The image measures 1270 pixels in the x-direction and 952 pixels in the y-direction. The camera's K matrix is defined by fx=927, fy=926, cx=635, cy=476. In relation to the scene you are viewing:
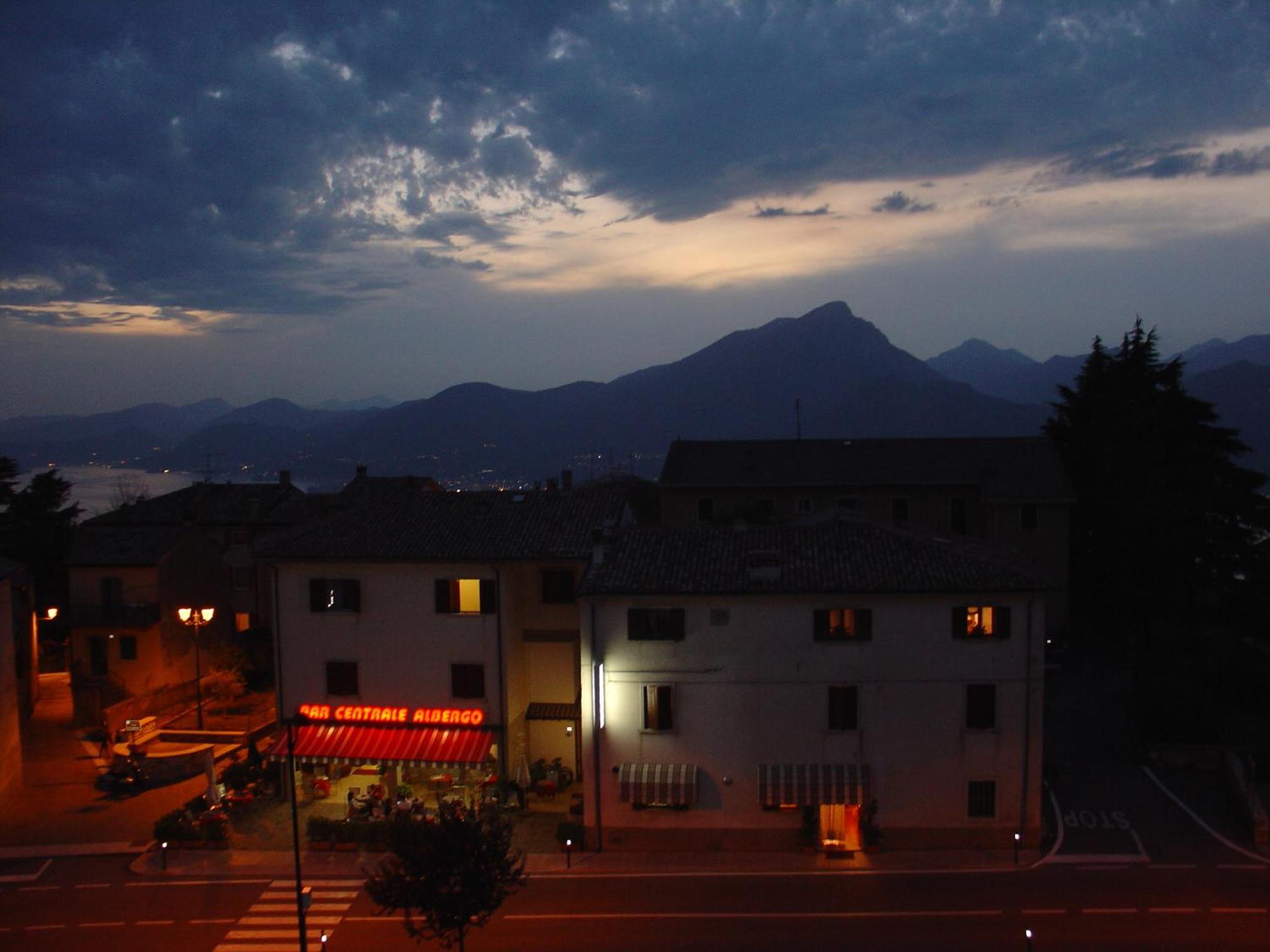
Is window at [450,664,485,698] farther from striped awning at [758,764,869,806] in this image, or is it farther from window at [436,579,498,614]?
striped awning at [758,764,869,806]

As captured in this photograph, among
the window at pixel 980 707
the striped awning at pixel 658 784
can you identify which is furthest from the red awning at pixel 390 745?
the window at pixel 980 707

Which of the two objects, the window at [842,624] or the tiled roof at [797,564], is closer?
the tiled roof at [797,564]

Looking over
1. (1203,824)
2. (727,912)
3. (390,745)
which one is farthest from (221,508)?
(1203,824)

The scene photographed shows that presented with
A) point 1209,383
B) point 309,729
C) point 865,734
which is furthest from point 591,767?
point 1209,383

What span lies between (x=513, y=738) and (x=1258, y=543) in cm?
4196

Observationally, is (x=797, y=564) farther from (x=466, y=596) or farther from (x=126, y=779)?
(x=126, y=779)

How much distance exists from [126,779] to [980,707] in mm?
28985

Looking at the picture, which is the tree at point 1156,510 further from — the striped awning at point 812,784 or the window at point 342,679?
the window at point 342,679

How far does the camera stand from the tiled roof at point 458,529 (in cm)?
3091

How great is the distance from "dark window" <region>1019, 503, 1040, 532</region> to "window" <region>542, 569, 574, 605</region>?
99.1 feet

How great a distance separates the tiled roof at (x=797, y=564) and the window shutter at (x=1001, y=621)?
0.67 m

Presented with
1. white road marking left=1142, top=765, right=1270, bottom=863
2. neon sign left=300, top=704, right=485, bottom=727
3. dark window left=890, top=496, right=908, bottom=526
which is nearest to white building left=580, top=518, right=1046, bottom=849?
neon sign left=300, top=704, right=485, bottom=727

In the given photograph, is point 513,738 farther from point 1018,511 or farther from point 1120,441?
point 1120,441

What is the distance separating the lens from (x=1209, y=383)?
17712 cm
